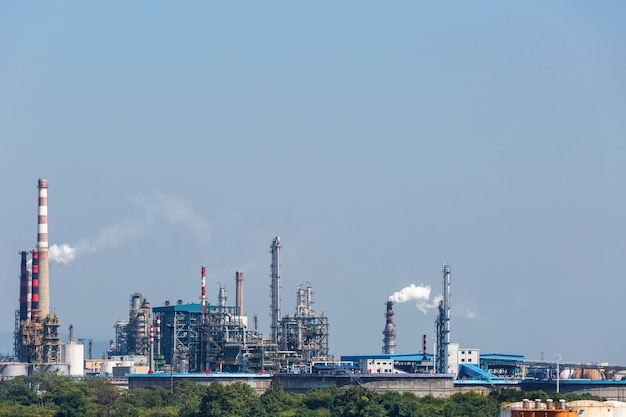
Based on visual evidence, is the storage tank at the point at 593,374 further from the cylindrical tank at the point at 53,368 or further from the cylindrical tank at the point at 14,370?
the cylindrical tank at the point at 14,370

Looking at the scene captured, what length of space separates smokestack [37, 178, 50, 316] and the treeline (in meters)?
16.1

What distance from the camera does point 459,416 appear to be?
4122 inches

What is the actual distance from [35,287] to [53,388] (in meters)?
21.7

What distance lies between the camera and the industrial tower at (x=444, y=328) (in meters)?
140

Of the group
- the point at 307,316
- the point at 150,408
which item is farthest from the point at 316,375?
the point at 150,408

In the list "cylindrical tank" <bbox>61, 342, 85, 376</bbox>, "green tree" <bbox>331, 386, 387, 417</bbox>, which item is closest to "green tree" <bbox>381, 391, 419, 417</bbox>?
"green tree" <bbox>331, 386, 387, 417</bbox>

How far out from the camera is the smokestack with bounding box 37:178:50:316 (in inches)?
5782

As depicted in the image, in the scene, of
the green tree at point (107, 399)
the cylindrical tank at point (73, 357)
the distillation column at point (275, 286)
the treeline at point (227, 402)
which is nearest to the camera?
the treeline at point (227, 402)

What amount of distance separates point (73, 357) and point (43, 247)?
15.3m

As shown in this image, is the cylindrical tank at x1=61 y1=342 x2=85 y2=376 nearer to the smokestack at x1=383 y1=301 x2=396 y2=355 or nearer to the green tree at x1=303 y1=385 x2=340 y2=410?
the smokestack at x1=383 y1=301 x2=396 y2=355

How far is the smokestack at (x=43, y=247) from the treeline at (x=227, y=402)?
1605cm

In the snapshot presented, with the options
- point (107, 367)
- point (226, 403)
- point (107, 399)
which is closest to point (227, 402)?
point (226, 403)

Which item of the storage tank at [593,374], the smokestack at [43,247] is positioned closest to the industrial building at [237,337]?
the smokestack at [43,247]

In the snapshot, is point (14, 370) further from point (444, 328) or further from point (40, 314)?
point (444, 328)
